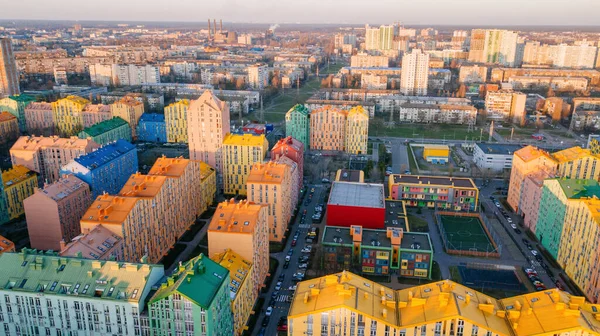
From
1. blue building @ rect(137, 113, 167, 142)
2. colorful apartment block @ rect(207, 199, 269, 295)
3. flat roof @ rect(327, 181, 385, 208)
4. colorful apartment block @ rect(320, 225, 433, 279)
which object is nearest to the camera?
colorful apartment block @ rect(207, 199, 269, 295)

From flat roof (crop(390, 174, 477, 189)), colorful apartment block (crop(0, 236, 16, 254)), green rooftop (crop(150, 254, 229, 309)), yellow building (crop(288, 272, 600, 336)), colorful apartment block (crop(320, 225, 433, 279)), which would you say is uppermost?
green rooftop (crop(150, 254, 229, 309))

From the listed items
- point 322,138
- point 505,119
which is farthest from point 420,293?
point 505,119

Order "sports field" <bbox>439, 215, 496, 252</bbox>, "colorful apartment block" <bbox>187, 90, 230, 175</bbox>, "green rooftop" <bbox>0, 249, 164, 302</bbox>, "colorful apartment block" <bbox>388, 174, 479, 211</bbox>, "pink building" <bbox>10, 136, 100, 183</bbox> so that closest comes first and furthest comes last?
"green rooftop" <bbox>0, 249, 164, 302</bbox> < "sports field" <bbox>439, 215, 496, 252</bbox> < "colorful apartment block" <bbox>388, 174, 479, 211</bbox> < "pink building" <bbox>10, 136, 100, 183</bbox> < "colorful apartment block" <bbox>187, 90, 230, 175</bbox>

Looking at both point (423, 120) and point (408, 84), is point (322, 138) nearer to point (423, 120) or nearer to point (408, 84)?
point (423, 120)

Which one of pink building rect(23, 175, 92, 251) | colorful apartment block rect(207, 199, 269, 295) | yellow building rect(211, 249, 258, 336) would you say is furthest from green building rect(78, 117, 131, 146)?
yellow building rect(211, 249, 258, 336)

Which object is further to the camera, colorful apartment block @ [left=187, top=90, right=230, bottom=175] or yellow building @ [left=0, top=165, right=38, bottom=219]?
colorful apartment block @ [left=187, top=90, right=230, bottom=175]

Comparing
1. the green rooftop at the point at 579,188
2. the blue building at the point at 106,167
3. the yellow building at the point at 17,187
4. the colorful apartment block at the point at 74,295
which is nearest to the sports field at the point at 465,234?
the green rooftop at the point at 579,188

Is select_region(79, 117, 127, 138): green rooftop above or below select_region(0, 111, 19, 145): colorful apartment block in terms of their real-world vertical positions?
above

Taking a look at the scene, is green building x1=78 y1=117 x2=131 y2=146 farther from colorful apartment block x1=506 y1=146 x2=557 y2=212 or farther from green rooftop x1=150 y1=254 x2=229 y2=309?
colorful apartment block x1=506 y1=146 x2=557 y2=212
